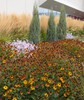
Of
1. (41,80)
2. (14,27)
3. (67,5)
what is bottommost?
(67,5)

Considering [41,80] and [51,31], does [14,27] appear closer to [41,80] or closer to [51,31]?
[51,31]

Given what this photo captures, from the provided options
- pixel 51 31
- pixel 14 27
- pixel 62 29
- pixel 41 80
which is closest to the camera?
pixel 41 80

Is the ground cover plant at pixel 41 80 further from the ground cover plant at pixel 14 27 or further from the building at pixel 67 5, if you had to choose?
the building at pixel 67 5

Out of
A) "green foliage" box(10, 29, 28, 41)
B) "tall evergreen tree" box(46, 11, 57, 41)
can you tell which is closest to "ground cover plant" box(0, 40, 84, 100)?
"green foliage" box(10, 29, 28, 41)

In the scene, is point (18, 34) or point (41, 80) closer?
point (41, 80)

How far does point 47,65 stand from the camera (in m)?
4.96

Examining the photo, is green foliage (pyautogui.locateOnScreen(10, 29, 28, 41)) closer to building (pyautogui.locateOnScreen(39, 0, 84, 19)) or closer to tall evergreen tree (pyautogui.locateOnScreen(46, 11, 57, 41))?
tall evergreen tree (pyautogui.locateOnScreen(46, 11, 57, 41))

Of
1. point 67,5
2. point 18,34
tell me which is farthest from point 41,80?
point 67,5

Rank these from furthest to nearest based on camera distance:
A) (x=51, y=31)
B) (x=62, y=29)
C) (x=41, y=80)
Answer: (x=62, y=29) → (x=51, y=31) → (x=41, y=80)

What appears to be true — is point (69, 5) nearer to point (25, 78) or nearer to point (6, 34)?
point (6, 34)

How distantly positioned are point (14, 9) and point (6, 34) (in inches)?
336

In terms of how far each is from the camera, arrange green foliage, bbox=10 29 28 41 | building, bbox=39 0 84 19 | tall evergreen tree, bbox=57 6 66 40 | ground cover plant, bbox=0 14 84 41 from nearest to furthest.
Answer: ground cover plant, bbox=0 14 84 41 < green foliage, bbox=10 29 28 41 < tall evergreen tree, bbox=57 6 66 40 < building, bbox=39 0 84 19

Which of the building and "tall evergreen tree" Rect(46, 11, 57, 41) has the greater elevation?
"tall evergreen tree" Rect(46, 11, 57, 41)

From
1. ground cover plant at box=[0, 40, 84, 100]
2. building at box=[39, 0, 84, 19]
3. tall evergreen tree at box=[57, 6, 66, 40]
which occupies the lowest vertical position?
building at box=[39, 0, 84, 19]
